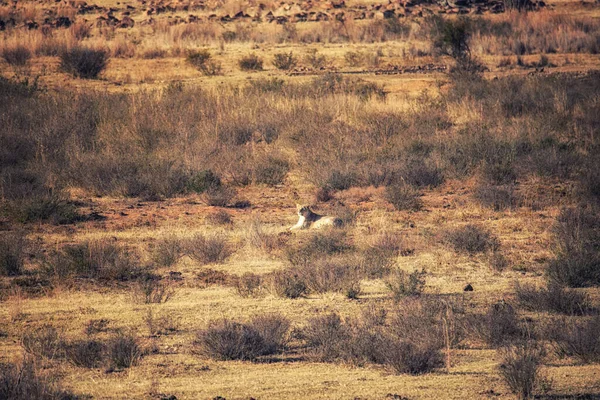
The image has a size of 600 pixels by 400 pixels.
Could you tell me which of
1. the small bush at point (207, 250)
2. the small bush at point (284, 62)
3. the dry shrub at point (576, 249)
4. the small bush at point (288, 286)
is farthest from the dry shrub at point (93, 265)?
the small bush at point (284, 62)

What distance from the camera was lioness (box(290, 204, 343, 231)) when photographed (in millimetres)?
11305

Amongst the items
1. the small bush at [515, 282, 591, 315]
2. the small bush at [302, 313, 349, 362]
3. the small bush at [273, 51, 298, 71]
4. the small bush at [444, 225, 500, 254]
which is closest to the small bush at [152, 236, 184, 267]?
the small bush at [302, 313, 349, 362]

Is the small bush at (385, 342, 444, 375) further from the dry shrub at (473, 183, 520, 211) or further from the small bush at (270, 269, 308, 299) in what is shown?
the dry shrub at (473, 183, 520, 211)

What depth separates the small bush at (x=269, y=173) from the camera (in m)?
14.7

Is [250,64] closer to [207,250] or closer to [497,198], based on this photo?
[497,198]

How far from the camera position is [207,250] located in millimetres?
9891

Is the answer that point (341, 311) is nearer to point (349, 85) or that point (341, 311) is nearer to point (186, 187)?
point (186, 187)

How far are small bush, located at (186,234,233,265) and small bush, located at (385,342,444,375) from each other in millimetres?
4008

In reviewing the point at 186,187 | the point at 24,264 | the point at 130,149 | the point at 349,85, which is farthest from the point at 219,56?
the point at 24,264

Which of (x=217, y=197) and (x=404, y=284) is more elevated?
(x=404, y=284)

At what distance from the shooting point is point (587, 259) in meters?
8.91

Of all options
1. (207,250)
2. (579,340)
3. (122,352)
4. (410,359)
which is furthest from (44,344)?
(579,340)

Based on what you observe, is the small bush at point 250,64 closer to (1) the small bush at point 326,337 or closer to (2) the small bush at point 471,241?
(2) the small bush at point 471,241

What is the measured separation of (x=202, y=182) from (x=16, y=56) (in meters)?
16.3
